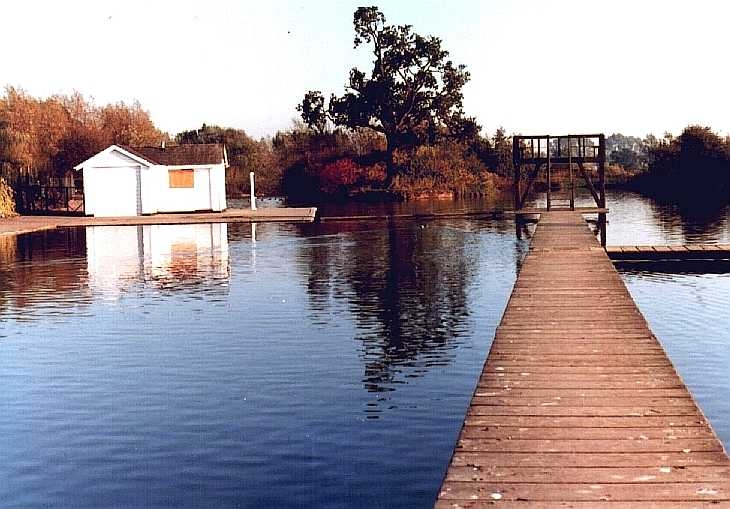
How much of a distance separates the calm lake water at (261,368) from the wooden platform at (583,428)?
747 mm

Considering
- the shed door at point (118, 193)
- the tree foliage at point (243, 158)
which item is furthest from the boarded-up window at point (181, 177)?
the tree foliage at point (243, 158)

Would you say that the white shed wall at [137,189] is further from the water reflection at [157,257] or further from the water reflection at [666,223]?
the water reflection at [666,223]

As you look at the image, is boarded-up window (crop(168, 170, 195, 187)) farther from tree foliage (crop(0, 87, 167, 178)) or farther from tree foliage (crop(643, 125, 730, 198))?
tree foliage (crop(643, 125, 730, 198))

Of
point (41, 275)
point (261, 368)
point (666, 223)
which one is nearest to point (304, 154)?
point (666, 223)

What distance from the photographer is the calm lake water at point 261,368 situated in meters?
7.45

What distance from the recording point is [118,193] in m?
A: 43.1

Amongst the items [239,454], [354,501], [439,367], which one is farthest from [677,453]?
[439,367]

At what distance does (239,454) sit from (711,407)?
14.1 ft

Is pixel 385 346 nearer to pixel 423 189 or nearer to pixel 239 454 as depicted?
pixel 239 454

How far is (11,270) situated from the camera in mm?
22500

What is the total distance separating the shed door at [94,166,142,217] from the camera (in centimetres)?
4284

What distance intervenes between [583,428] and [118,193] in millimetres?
38683

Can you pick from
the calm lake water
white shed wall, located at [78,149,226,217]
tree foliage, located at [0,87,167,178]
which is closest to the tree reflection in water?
the calm lake water

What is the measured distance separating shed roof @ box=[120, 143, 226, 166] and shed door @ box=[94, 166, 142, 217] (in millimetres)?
1035
